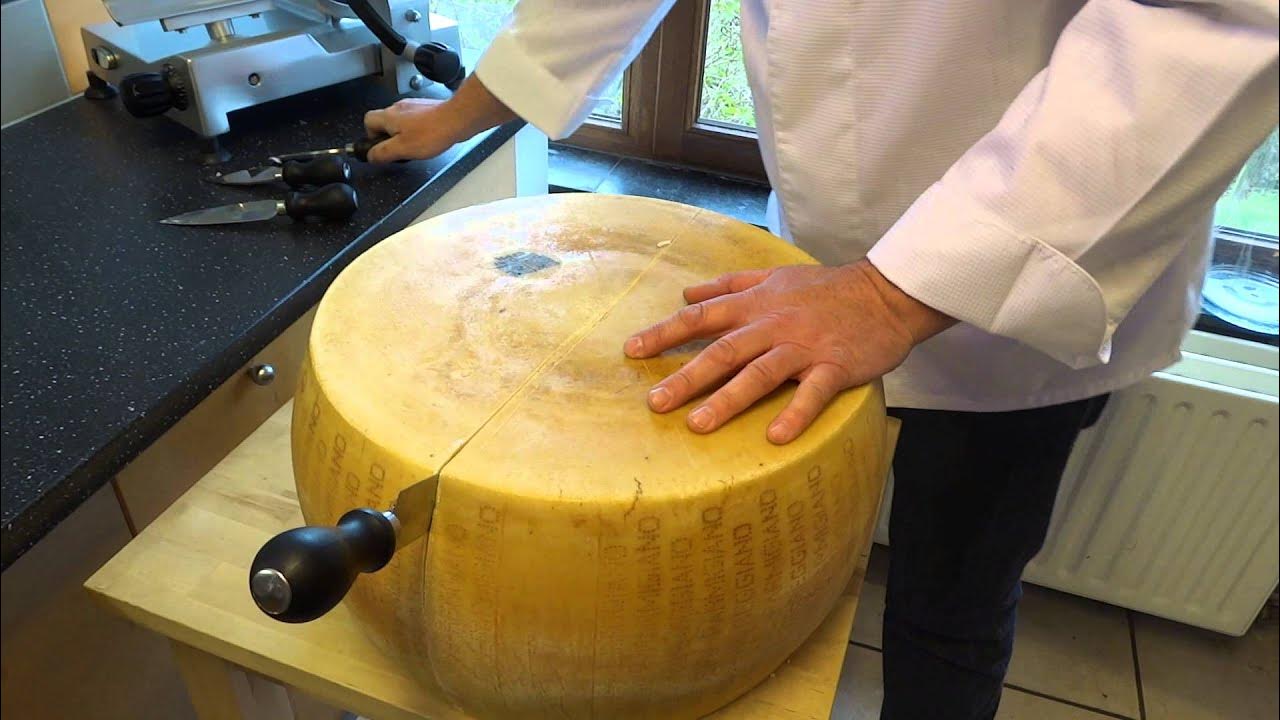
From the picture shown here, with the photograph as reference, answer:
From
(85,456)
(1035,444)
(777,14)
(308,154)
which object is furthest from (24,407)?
(1035,444)

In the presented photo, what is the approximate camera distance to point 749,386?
1.68 ft

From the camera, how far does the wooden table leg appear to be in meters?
0.64

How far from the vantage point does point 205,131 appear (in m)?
0.90

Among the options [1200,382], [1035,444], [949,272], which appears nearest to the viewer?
[949,272]

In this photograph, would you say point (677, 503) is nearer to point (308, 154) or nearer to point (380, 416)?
point (380, 416)

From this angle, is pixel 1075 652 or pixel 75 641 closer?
pixel 75 641

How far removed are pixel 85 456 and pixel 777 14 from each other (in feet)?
1.81

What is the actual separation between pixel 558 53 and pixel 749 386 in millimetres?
478

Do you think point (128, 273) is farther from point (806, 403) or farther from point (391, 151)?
point (806, 403)

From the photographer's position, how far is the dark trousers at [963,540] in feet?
2.73

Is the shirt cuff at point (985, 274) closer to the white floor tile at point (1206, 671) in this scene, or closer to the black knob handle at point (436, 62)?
the black knob handle at point (436, 62)

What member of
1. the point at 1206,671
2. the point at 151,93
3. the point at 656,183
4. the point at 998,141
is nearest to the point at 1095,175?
the point at 998,141

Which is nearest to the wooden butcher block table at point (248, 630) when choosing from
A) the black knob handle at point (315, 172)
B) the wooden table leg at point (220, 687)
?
the wooden table leg at point (220, 687)

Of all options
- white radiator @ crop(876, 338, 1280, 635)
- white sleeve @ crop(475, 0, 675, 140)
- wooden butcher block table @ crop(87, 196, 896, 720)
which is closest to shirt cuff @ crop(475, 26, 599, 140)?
white sleeve @ crop(475, 0, 675, 140)
